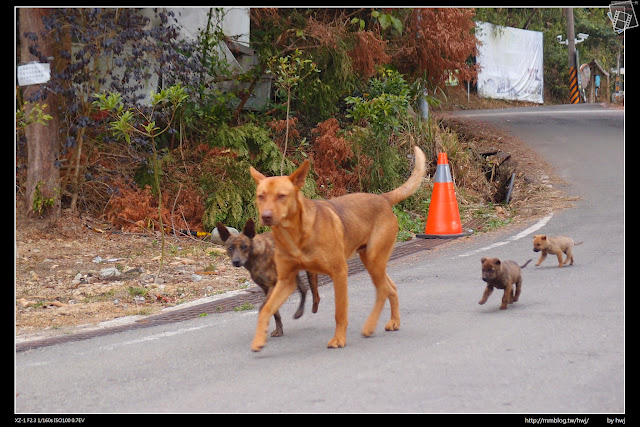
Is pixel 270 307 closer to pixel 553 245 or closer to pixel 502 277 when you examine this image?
pixel 502 277

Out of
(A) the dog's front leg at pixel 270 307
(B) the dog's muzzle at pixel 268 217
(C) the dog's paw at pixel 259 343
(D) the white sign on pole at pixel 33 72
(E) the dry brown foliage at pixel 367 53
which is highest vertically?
(E) the dry brown foliage at pixel 367 53

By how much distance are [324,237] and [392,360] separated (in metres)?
1.07

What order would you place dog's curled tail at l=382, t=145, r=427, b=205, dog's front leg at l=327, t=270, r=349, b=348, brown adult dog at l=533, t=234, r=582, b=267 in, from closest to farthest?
dog's front leg at l=327, t=270, r=349, b=348 → dog's curled tail at l=382, t=145, r=427, b=205 → brown adult dog at l=533, t=234, r=582, b=267

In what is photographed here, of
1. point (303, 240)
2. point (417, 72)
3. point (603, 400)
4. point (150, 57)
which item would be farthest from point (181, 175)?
point (603, 400)

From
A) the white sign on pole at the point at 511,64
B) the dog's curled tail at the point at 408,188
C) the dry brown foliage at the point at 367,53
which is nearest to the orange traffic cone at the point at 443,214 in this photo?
the dry brown foliage at the point at 367,53

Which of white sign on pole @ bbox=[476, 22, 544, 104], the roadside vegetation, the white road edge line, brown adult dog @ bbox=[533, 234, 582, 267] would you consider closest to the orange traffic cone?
the roadside vegetation

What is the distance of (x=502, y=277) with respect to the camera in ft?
24.5

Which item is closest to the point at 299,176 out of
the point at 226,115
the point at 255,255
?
the point at 255,255

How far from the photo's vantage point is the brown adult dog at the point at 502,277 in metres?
7.41

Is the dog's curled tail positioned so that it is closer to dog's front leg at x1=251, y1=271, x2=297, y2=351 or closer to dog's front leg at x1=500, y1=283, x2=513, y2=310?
dog's front leg at x1=500, y1=283, x2=513, y2=310

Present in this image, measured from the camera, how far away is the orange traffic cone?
12445 millimetres

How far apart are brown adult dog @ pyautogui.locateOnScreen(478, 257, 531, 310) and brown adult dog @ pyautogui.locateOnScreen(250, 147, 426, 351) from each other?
38.2 inches

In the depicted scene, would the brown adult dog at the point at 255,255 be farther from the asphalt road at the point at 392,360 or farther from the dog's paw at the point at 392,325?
the dog's paw at the point at 392,325

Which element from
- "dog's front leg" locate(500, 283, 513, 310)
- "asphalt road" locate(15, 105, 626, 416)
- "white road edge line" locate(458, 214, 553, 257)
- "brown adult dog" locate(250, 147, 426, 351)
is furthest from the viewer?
"white road edge line" locate(458, 214, 553, 257)
